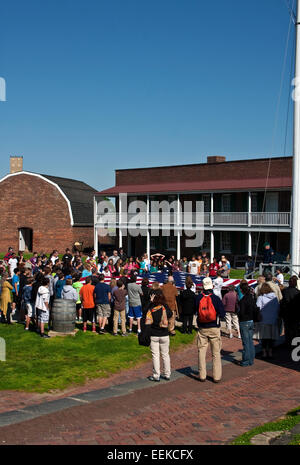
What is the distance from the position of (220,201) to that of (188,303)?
19.9 metres

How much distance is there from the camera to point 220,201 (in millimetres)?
33000

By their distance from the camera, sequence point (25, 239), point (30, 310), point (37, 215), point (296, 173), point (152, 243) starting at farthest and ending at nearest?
point (25, 239)
point (37, 215)
point (152, 243)
point (296, 173)
point (30, 310)

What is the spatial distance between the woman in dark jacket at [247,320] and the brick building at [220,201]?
52.5ft

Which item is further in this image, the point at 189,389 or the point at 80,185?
the point at 80,185

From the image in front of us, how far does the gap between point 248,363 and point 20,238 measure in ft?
112

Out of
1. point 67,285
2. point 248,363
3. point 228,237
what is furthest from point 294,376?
point 228,237

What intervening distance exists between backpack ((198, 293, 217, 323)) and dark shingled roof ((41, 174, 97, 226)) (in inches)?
1252

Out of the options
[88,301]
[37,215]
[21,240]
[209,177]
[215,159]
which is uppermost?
[215,159]

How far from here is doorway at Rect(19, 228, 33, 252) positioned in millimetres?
42750

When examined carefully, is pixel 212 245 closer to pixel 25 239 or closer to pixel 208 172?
pixel 208 172

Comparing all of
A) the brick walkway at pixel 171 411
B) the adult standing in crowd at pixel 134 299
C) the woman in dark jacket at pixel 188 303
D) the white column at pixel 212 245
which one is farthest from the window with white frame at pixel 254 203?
the brick walkway at pixel 171 411

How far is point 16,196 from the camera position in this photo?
42062 millimetres

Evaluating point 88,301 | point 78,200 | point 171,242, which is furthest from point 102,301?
point 78,200
